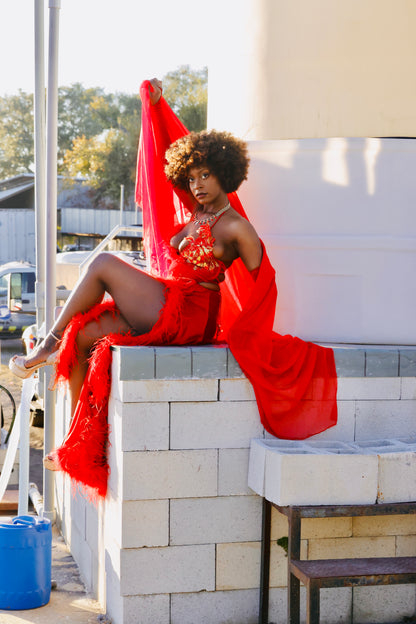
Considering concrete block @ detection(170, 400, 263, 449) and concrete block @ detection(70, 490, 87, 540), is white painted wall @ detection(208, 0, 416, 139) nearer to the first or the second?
concrete block @ detection(170, 400, 263, 449)

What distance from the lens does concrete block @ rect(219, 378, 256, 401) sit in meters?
3.34

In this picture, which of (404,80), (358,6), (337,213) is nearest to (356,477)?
(337,213)

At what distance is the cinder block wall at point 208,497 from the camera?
325cm

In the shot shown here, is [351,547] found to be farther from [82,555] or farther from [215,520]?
[82,555]

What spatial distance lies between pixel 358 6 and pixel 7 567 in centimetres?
300

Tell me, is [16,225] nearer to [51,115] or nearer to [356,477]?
[51,115]

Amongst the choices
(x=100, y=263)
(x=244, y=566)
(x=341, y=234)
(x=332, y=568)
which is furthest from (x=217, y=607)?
(x=341, y=234)

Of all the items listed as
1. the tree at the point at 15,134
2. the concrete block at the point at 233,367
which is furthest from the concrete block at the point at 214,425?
the tree at the point at 15,134

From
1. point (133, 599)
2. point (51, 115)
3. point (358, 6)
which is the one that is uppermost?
point (358, 6)

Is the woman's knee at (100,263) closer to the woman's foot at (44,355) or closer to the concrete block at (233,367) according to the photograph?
the woman's foot at (44,355)

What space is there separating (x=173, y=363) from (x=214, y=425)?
0.31 metres

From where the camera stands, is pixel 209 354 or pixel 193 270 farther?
pixel 193 270

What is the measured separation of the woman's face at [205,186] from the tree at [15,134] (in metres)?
44.8

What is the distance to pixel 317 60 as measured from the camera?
3877 millimetres
